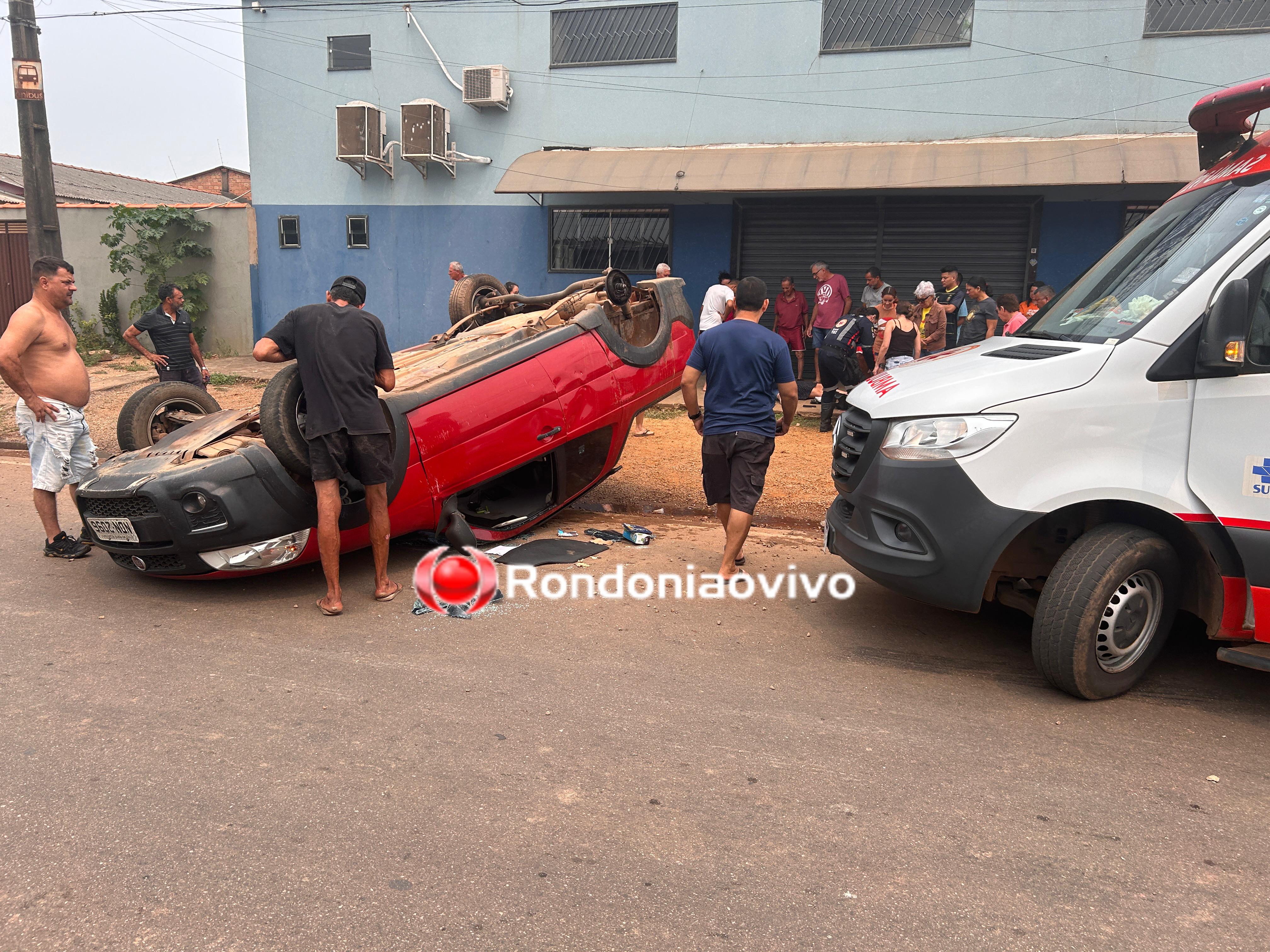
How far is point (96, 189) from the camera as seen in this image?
24.9 meters

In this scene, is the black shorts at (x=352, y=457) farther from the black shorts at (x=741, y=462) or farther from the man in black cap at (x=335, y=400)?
the black shorts at (x=741, y=462)

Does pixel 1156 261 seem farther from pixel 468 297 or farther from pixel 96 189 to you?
pixel 96 189

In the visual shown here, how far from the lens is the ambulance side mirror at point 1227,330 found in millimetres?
3697

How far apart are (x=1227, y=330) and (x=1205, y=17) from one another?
36.0ft

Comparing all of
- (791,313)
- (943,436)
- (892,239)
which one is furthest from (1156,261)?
(892,239)

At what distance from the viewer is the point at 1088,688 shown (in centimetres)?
404

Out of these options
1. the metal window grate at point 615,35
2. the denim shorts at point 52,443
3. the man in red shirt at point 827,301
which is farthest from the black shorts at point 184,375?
the metal window grate at point 615,35

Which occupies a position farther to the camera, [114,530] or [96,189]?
[96,189]

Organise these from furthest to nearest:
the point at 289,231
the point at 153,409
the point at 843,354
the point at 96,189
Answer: the point at 96,189 → the point at 289,231 → the point at 843,354 → the point at 153,409

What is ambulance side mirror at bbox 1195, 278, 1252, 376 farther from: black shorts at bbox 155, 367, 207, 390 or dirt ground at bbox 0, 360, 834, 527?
black shorts at bbox 155, 367, 207, 390

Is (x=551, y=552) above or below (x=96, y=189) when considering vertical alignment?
below

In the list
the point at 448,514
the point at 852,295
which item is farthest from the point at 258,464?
the point at 852,295

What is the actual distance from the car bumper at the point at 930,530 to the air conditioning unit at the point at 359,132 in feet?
43.2

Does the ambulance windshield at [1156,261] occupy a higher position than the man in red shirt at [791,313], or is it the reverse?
the ambulance windshield at [1156,261]
